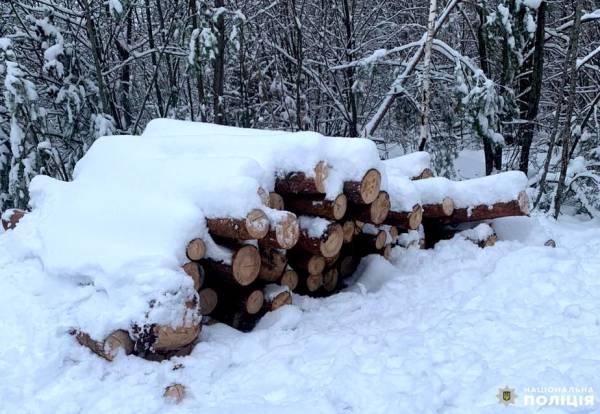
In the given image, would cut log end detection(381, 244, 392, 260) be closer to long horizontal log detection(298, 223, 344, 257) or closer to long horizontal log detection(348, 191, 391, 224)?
long horizontal log detection(348, 191, 391, 224)

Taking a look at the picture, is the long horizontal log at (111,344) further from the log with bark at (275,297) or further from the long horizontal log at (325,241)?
the long horizontal log at (325,241)

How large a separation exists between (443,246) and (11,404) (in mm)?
3786

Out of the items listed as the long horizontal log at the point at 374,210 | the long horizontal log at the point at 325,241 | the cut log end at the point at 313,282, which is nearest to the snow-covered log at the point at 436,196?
the long horizontal log at the point at 374,210

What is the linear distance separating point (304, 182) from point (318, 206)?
234 mm

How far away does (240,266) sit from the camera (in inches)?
135

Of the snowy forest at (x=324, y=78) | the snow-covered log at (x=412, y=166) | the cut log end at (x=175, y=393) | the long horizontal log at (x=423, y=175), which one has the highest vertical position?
the snowy forest at (x=324, y=78)

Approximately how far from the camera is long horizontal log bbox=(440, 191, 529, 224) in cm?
470

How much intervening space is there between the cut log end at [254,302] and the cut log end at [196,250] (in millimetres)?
475

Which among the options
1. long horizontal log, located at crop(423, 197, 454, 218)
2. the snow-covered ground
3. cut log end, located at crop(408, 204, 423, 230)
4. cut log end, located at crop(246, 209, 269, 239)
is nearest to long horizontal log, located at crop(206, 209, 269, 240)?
cut log end, located at crop(246, 209, 269, 239)

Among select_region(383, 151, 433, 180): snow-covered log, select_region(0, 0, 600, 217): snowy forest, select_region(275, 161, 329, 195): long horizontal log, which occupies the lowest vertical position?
select_region(383, 151, 433, 180): snow-covered log

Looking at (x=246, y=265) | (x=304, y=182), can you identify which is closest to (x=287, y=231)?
(x=246, y=265)

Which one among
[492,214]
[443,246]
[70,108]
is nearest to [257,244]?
[443,246]

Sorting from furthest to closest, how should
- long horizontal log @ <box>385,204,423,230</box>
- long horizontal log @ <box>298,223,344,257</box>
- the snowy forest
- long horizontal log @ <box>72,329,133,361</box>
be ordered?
1. the snowy forest
2. long horizontal log @ <box>385,204,423,230</box>
3. long horizontal log @ <box>298,223,344,257</box>
4. long horizontal log @ <box>72,329,133,361</box>

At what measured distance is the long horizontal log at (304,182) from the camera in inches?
146
